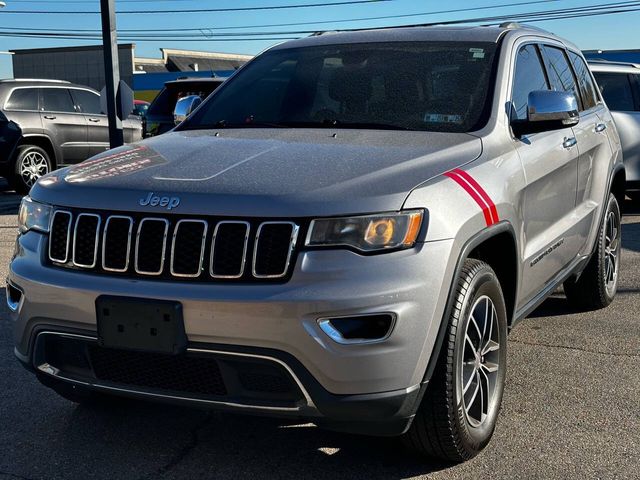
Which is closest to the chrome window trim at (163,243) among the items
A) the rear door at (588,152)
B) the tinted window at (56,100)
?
the rear door at (588,152)

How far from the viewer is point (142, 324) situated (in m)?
2.93

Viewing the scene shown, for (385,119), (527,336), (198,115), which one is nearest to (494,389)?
(385,119)

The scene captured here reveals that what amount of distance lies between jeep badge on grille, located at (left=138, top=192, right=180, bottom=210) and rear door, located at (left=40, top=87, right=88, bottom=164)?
446 inches

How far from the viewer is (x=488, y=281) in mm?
3336

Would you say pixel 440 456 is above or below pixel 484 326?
below

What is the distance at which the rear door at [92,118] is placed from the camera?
14555 mm

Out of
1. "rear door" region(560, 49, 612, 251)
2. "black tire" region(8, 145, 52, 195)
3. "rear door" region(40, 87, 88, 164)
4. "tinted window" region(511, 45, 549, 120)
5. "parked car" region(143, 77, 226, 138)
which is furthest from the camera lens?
"rear door" region(40, 87, 88, 164)

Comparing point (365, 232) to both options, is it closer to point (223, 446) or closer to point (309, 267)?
point (309, 267)

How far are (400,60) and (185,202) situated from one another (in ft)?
5.90

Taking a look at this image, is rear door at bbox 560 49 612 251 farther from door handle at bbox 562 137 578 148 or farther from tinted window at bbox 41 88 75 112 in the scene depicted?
tinted window at bbox 41 88 75 112

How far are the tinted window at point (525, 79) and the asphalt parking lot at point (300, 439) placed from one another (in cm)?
138

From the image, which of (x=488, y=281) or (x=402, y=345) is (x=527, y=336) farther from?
(x=402, y=345)

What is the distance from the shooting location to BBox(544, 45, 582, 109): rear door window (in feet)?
16.3

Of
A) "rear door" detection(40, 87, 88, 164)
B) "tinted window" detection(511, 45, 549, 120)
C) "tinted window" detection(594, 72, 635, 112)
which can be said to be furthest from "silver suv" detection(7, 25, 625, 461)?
"rear door" detection(40, 87, 88, 164)
